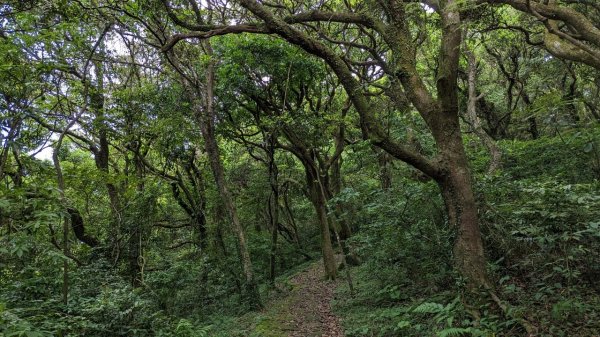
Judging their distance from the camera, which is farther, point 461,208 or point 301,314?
point 301,314

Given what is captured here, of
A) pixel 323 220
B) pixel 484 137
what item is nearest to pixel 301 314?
pixel 323 220

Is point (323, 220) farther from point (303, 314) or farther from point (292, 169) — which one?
point (292, 169)

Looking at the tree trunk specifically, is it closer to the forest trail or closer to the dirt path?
the forest trail

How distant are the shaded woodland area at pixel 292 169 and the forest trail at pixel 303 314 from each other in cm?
9

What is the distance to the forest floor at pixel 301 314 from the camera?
7.95 meters

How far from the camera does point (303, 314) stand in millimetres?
9320

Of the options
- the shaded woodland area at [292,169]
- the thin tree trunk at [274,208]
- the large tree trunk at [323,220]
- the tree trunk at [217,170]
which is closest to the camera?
the shaded woodland area at [292,169]

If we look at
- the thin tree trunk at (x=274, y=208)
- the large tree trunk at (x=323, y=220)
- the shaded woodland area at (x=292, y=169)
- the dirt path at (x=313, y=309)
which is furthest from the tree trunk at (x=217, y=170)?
the large tree trunk at (x=323, y=220)

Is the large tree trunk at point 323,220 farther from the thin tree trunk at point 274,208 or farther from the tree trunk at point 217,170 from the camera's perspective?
the tree trunk at point 217,170

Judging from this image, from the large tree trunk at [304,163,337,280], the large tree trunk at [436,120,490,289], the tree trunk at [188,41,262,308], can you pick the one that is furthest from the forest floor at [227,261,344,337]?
the large tree trunk at [436,120,490,289]

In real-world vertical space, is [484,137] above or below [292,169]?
below

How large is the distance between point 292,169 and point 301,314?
9.17 m

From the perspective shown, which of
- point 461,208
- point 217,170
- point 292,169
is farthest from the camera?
point 292,169

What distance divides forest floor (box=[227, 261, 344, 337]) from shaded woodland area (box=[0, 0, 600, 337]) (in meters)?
0.09
